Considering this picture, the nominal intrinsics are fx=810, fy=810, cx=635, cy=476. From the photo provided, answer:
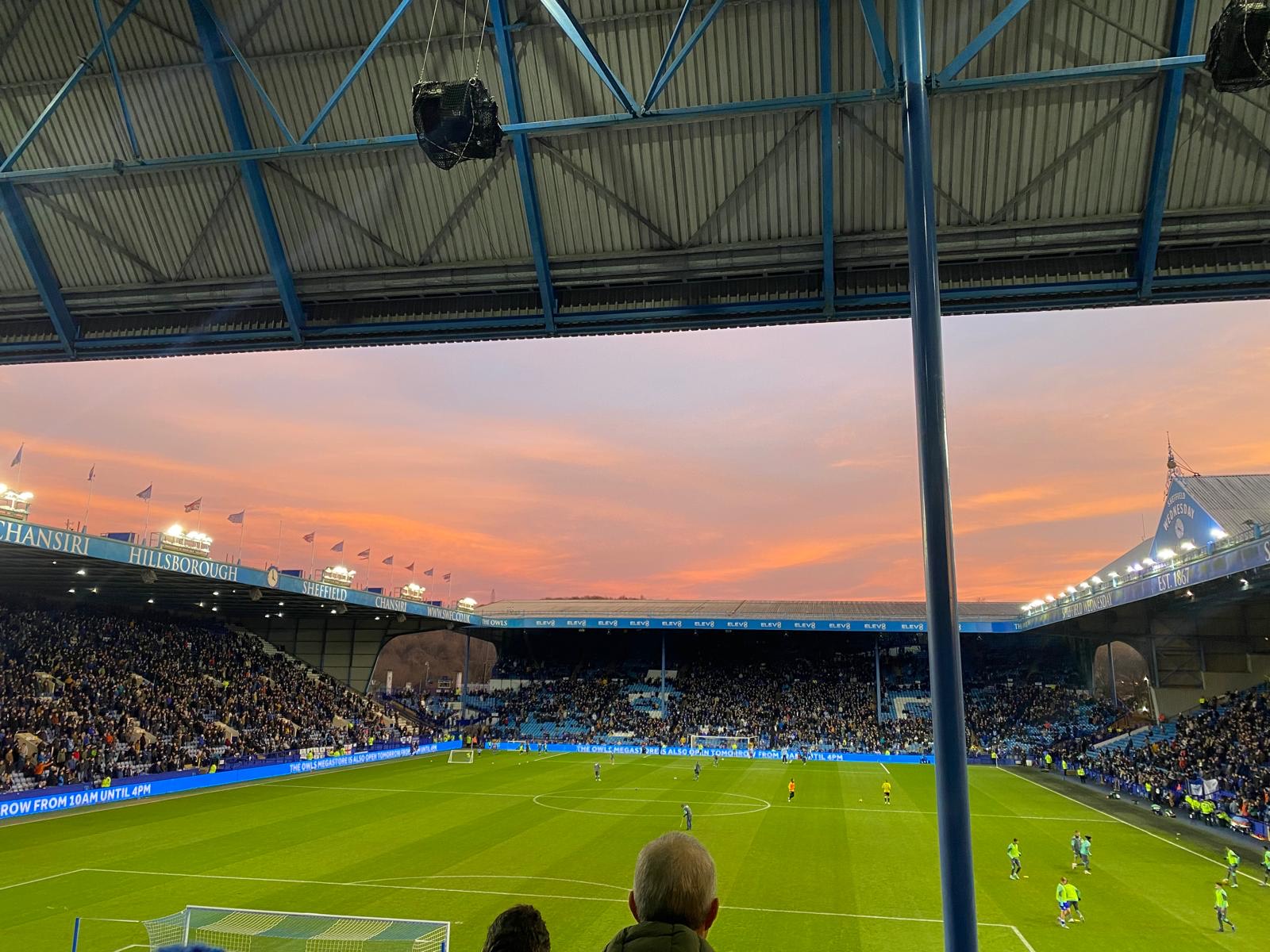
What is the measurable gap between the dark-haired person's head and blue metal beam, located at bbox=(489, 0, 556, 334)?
992cm

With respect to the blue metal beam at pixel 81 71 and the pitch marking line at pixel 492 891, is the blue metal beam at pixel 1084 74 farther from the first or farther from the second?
the pitch marking line at pixel 492 891

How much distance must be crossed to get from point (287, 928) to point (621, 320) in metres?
11.7

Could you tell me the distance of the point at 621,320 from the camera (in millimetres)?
→ 12234

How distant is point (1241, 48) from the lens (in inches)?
295

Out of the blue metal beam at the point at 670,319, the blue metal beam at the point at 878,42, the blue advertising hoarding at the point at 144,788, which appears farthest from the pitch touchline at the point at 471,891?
the blue metal beam at the point at 878,42

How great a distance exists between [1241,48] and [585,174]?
7482 mm

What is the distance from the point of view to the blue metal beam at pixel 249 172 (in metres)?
11.2

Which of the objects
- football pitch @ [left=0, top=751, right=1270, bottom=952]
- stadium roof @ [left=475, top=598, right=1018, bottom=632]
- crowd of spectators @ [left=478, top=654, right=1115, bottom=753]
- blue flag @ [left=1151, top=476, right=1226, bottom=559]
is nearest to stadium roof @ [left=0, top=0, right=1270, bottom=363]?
football pitch @ [left=0, top=751, right=1270, bottom=952]

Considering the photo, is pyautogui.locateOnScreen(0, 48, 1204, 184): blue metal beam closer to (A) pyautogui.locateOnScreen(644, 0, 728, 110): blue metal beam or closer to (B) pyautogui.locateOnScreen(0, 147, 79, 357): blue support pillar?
(A) pyautogui.locateOnScreen(644, 0, 728, 110): blue metal beam

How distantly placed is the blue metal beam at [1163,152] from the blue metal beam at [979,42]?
2682mm

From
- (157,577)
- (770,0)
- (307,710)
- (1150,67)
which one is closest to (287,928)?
(770,0)

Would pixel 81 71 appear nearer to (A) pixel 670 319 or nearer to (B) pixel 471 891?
(A) pixel 670 319

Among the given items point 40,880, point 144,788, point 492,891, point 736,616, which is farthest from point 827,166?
point 736,616

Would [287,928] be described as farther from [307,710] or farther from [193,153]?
[307,710]
